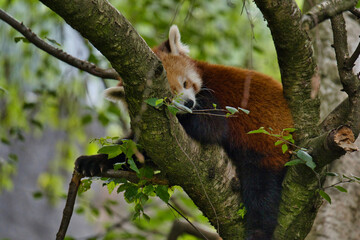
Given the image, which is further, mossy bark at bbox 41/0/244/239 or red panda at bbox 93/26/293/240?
red panda at bbox 93/26/293/240

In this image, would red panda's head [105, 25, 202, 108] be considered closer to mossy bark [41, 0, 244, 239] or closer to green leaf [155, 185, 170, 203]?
mossy bark [41, 0, 244, 239]

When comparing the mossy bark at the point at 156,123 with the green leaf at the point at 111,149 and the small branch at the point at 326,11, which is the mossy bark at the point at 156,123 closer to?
the green leaf at the point at 111,149

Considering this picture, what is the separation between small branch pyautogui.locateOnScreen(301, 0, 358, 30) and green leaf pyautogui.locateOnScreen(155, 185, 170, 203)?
3.80 feet

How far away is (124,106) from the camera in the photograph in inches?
139

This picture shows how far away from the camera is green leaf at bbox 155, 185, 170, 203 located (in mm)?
2245

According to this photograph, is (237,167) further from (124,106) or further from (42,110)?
(42,110)

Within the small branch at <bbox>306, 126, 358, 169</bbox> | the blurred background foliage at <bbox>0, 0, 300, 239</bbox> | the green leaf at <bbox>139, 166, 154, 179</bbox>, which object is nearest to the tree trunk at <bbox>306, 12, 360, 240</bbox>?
the blurred background foliage at <bbox>0, 0, 300, 239</bbox>

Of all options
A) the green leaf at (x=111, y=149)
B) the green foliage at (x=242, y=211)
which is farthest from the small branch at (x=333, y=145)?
the green leaf at (x=111, y=149)

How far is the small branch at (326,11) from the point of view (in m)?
2.17

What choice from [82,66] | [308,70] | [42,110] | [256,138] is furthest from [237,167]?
[42,110]

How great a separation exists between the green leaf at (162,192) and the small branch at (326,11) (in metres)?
1.16

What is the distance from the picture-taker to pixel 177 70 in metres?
3.49

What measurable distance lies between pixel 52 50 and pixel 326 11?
179cm

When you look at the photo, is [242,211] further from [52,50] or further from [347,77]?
[52,50]
